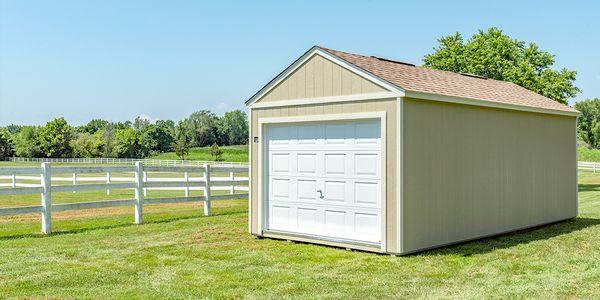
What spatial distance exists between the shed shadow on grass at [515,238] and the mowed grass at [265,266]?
0.03 m

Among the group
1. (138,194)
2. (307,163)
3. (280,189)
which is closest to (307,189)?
(307,163)

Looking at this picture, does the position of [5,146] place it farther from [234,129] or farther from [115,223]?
[115,223]

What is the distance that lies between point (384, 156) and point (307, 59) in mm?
2457

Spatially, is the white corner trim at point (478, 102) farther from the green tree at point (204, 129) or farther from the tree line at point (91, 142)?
the green tree at point (204, 129)

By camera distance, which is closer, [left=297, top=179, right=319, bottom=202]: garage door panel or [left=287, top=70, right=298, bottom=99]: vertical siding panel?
[left=297, top=179, right=319, bottom=202]: garage door panel

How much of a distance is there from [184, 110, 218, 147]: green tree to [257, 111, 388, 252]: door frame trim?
98587mm

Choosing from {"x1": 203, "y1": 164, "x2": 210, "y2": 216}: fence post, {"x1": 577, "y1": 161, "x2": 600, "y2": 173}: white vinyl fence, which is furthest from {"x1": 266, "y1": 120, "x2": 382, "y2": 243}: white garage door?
{"x1": 577, "y1": 161, "x2": 600, "y2": 173}: white vinyl fence

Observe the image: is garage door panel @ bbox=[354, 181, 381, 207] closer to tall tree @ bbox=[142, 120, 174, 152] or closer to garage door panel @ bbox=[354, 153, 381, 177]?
garage door panel @ bbox=[354, 153, 381, 177]

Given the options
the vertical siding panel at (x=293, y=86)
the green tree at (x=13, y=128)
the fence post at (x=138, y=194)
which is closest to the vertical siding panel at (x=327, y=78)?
the vertical siding panel at (x=293, y=86)

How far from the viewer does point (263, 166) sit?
11789mm

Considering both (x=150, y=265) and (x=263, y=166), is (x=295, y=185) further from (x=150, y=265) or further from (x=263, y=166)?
(x=150, y=265)

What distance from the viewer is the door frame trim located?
9766 millimetres

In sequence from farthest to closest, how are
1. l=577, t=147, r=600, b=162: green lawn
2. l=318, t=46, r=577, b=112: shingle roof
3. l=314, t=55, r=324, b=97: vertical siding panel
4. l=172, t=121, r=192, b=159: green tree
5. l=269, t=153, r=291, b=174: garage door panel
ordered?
l=172, t=121, r=192, b=159: green tree → l=577, t=147, r=600, b=162: green lawn → l=269, t=153, r=291, b=174: garage door panel → l=314, t=55, r=324, b=97: vertical siding panel → l=318, t=46, r=577, b=112: shingle roof

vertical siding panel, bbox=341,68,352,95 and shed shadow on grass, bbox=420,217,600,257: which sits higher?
vertical siding panel, bbox=341,68,352,95
